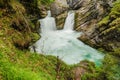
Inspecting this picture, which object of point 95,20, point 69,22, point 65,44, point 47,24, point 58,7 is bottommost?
point 65,44

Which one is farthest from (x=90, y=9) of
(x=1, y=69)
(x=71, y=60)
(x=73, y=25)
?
(x=1, y=69)

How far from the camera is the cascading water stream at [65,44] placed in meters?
22.7

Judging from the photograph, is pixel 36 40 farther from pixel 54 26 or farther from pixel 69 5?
pixel 69 5

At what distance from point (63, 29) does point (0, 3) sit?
23.3 metres

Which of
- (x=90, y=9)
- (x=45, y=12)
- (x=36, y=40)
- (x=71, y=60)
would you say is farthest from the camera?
(x=45, y=12)

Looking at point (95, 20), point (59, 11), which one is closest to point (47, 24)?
point (59, 11)

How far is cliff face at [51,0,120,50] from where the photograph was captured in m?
25.6

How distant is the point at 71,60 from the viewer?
72.2 feet

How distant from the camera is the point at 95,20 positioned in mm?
31375

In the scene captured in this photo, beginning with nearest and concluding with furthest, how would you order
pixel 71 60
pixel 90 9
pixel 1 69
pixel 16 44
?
pixel 1 69 < pixel 16 44 < pixel 71 60 < pixel 90 9

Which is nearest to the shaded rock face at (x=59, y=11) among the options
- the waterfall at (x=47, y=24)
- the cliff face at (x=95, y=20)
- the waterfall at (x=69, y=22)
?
the cliff face at (x=95, y=20)

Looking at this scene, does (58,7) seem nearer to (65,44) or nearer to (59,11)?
(59,11)

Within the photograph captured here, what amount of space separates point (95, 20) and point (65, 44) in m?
7.21

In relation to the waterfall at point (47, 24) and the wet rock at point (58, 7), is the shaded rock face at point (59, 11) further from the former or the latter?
the waterfall at point (47, 24)
